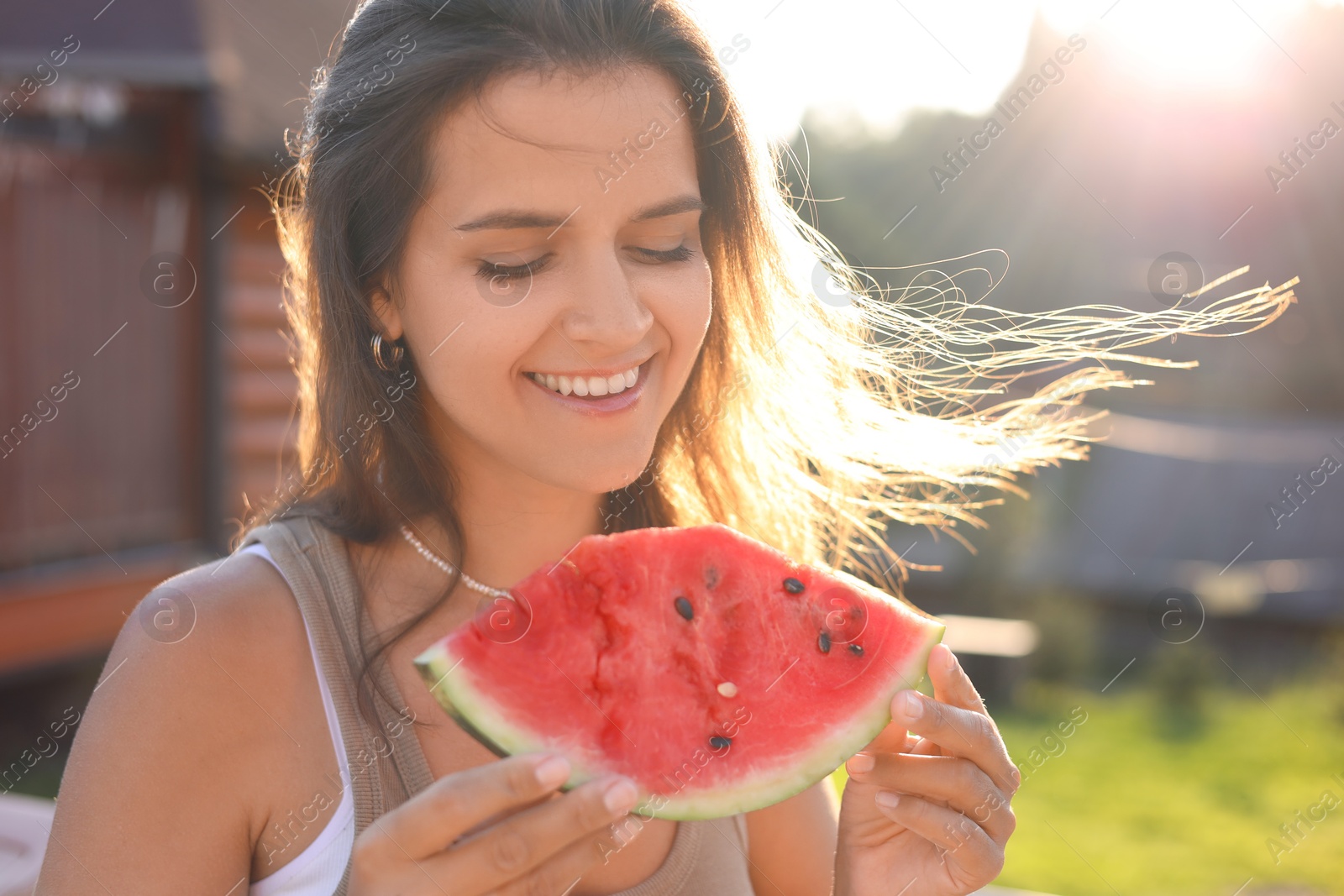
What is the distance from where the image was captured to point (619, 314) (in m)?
1.81

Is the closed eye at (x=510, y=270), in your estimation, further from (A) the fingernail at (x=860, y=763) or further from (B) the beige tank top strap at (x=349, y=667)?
(A) the fingernail at (x=860, y=763)

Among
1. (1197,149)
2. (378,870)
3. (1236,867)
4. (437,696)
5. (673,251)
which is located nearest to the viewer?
(378,870)

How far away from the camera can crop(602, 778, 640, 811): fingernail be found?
4.47 feet

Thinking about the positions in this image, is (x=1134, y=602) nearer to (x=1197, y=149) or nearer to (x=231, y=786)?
(x=1197, y=149)

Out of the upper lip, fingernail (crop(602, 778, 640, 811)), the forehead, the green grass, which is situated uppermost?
the forehead

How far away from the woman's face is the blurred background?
0.55 metres

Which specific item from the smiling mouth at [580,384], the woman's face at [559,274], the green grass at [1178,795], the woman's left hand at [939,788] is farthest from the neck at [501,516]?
the green grass at [1178,795]

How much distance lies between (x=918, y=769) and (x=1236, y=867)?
217 inches

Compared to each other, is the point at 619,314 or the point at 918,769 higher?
the point at 619,314

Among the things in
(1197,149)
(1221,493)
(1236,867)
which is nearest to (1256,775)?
(1236,867)

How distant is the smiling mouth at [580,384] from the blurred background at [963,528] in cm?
80
